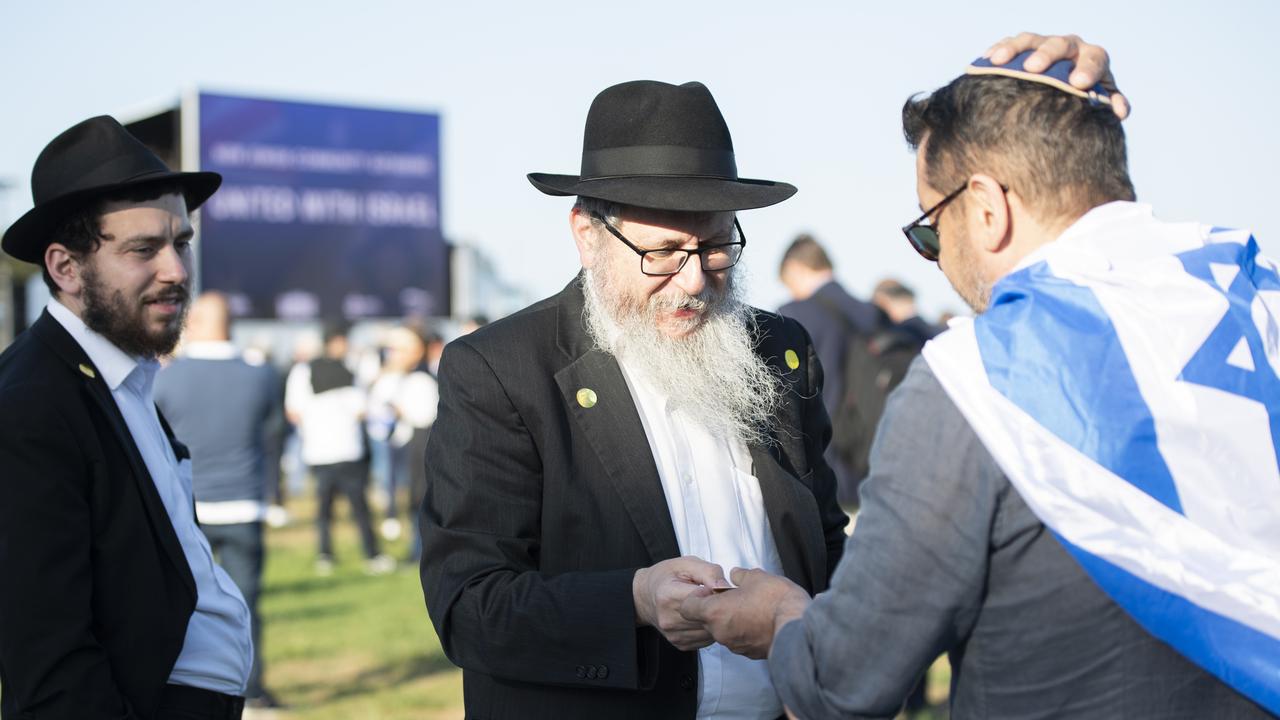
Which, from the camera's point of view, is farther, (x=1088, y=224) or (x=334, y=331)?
(x=334, y=331)

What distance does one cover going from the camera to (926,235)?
206 cm

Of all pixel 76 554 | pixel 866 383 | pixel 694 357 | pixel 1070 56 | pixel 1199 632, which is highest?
pixel 1070 56

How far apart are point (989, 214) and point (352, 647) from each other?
23.5 ft

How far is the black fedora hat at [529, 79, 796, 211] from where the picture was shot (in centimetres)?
258

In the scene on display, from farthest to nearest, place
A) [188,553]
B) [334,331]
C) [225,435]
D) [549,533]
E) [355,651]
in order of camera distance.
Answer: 1. [334,331]
2. [355,651]
3. [225,435]
4. [188,553]
5. [549,533]

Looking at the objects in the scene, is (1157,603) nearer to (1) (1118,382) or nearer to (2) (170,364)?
(1) (1118,382)

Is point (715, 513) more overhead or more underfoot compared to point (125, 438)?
more underfoot

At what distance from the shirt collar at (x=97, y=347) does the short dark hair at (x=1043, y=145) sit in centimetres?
208

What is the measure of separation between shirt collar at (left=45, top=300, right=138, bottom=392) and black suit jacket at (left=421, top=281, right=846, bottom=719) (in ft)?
2.97

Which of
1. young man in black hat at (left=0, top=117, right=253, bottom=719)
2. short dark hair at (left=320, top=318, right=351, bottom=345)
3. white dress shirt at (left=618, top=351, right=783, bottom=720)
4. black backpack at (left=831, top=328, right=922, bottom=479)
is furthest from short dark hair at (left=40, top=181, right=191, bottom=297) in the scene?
short dark hair at (left=320, top=318, right=351, bottom=345)

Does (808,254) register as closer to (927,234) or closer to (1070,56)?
(927,234)

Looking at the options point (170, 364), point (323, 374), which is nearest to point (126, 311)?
point (170, 364)

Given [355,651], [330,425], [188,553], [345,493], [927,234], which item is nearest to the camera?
[927,234]

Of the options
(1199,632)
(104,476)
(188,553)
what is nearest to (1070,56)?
(1199,632)
